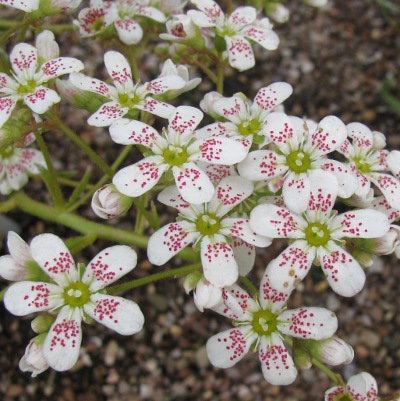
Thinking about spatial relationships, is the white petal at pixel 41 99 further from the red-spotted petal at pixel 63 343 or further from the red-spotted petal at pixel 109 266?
the red-spotted petal at pixel 63 343

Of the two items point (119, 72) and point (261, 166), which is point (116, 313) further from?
point (119, 72)

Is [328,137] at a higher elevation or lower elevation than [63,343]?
higher

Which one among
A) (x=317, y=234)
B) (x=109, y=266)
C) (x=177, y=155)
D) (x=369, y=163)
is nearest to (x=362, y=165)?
(x=369, y=163)

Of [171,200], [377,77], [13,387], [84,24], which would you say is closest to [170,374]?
[13,387]

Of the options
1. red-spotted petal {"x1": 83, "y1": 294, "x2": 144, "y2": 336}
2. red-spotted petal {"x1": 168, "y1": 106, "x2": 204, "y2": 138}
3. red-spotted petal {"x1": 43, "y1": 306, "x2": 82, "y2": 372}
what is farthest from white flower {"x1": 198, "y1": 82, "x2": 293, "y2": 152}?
red-spotted petal {"x1": 43, "y1": 306, "x2": 82, "y2": 372}

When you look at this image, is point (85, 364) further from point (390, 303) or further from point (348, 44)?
point (348, 44)

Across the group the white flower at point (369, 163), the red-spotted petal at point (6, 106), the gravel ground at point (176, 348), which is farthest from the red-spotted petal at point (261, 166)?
the gravel ground at point (176, 348)
